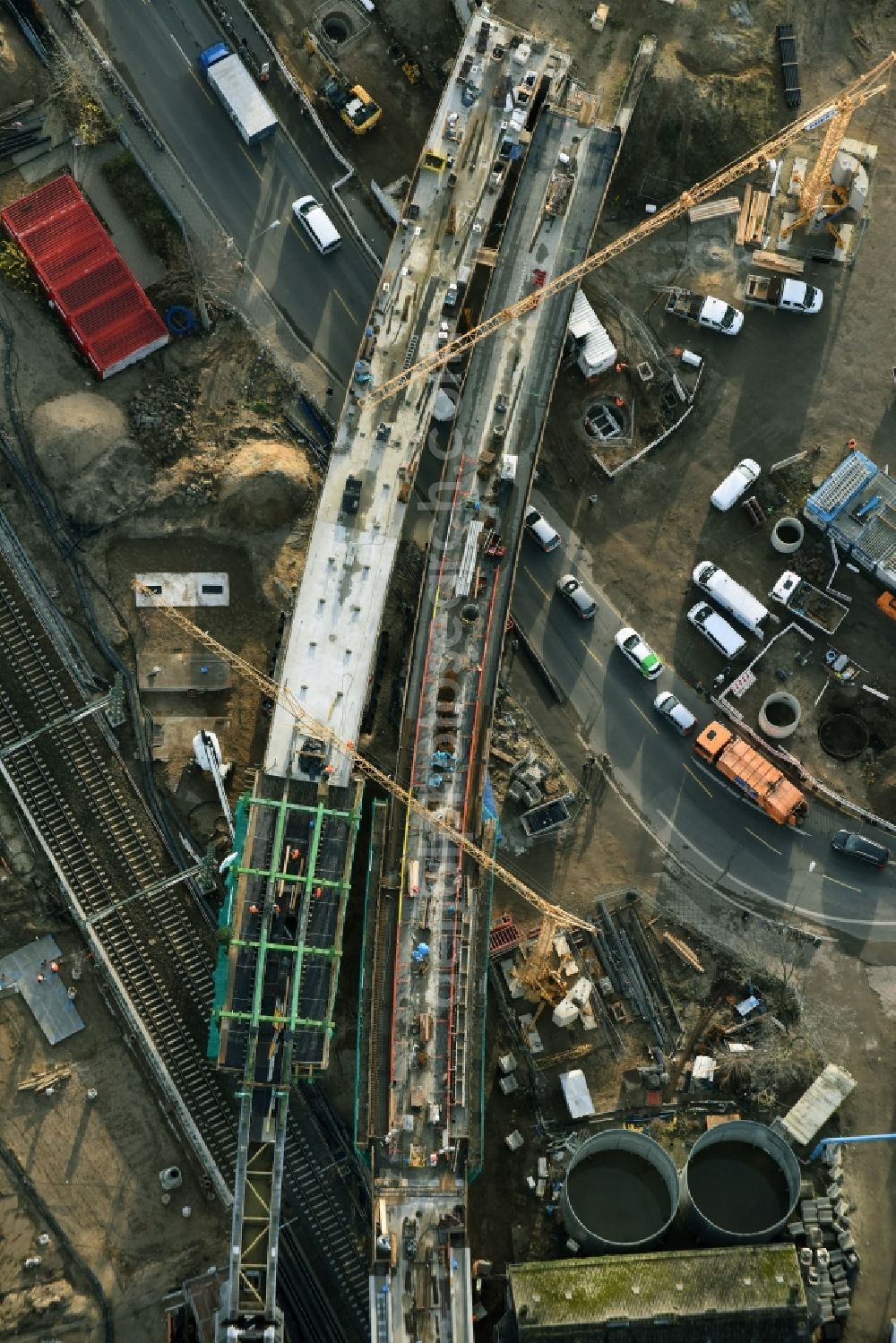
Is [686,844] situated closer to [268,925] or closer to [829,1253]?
[829,1253]

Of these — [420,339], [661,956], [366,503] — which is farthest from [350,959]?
[420,339]

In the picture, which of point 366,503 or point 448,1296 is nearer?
point 448,1296

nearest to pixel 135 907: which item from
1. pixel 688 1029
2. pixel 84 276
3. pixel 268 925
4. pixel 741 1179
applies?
pixel 268 925

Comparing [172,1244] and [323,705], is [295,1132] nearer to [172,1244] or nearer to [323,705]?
[172,1244]

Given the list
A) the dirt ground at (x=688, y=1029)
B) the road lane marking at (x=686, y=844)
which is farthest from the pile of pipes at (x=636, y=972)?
the road lane marking at (x=686, y=844)

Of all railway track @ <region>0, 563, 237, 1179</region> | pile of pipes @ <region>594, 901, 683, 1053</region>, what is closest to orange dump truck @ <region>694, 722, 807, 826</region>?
pile of pipes @ <region>594, 901, 683, 1053</region>

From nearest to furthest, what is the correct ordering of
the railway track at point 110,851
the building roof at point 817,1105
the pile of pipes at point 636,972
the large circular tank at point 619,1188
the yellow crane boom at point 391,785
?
the large circular tank at point 619,1188 → the building roof at point 817,1105 → the yellow crane boom at point 391,785 → the railway track at point 110,851 → the pile of pipes at point 636,972

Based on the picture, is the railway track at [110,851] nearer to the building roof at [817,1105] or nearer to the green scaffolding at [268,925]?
the green scaffolding at [268,925]
